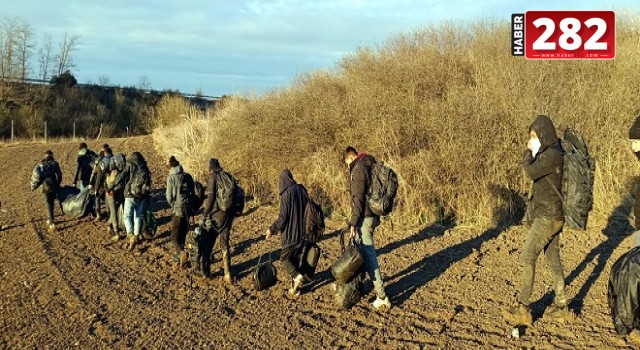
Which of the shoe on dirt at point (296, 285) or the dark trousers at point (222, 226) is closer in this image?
the shoe on dirt at point (296, 285)

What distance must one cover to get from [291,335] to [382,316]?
1.16 m

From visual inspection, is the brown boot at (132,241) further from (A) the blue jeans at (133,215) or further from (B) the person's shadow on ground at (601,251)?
(B) the person's shadow on ground at (601,251)

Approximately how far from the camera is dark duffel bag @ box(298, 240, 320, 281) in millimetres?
8125

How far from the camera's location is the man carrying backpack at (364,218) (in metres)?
7.10

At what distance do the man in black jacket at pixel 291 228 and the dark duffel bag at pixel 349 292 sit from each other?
2.73 feet

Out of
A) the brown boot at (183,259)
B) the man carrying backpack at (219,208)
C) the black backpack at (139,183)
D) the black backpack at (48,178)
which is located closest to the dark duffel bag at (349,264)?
the man carrying backpack at (219,208)

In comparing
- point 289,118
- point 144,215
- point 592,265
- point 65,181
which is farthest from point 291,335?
point 65,181

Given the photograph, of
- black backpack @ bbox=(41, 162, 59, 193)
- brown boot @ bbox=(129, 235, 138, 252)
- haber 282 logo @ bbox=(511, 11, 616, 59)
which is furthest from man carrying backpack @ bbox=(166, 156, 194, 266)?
haber 282 logo @ bbox=(511, 11, 616, 59)

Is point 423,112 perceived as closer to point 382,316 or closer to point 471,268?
point 471,268

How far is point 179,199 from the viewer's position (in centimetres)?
984

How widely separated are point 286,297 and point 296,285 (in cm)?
22

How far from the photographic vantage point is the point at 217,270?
9.58m

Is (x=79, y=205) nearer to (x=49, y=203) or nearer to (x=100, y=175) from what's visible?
(x=49, y=203)

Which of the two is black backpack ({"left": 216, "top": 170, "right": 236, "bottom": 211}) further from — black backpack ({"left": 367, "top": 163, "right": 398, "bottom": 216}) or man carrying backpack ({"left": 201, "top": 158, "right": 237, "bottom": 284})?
black backpack ({"left": 367, "top": 163, "right": 398, "bottom": 216})
